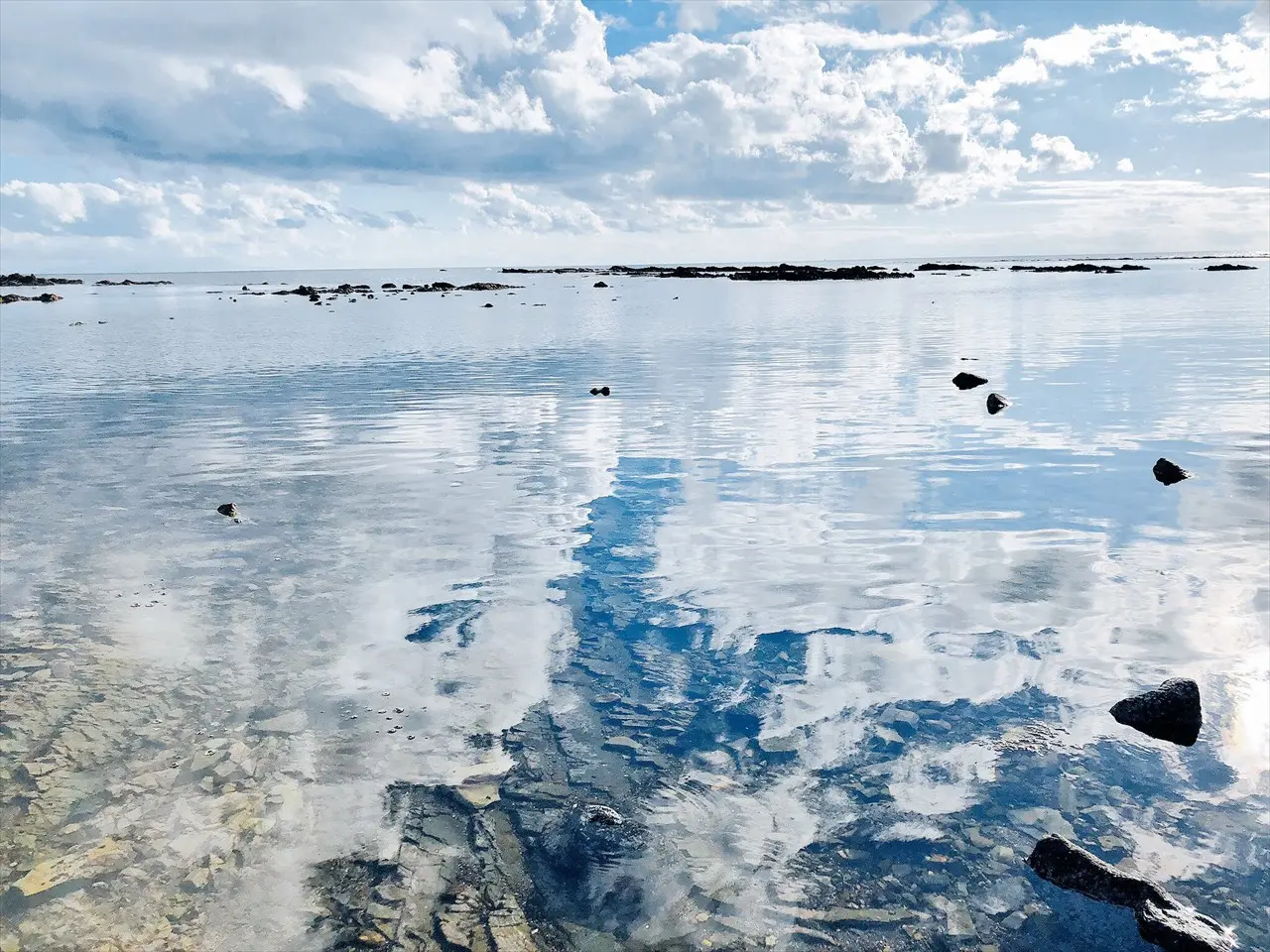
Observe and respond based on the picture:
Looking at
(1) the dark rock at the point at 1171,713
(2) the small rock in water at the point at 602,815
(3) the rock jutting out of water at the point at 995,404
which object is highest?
(3) the rock jutting out of water at the point at 995,404

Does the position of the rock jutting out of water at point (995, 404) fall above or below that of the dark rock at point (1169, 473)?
above

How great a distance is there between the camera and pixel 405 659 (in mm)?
10562

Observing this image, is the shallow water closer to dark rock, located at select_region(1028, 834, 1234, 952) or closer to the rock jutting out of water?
dark rock, located at select_region(1028, 834, 1234, 952)

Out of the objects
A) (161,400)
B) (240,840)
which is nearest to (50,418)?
(161,400)

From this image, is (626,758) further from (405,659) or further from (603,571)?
(603,571)

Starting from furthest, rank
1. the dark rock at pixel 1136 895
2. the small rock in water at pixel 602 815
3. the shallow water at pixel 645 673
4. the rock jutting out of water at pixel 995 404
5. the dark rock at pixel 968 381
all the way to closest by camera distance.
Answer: the dark rock at pixel 968 381
the rock jutting out of water at pixel 995 404
the small rock in water at pixel 602 815
the shallow water at pixel 645 673
the dark rock at pixel 1136 895

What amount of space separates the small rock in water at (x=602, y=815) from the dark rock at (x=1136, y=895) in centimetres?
329

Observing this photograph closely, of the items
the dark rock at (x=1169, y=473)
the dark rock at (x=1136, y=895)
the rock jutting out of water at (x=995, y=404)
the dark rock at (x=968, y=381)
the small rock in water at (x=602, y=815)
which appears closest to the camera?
the dark rock at (x=1136, y=895)

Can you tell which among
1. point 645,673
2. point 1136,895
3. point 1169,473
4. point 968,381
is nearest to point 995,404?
point 968,381

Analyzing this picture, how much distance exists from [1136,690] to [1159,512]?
312 inches

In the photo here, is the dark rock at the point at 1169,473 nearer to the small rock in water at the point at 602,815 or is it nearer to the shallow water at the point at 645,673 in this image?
the shallow water at the point at 645,673

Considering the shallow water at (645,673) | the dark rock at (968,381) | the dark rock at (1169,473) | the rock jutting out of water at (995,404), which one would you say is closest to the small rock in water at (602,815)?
the shallow water at (645,673)

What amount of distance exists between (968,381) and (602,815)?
27.9m

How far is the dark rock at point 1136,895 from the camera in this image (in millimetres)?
6023
